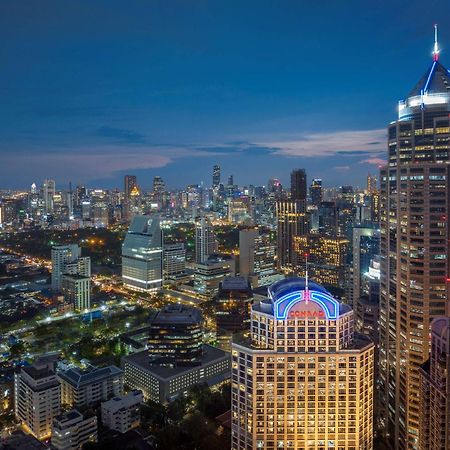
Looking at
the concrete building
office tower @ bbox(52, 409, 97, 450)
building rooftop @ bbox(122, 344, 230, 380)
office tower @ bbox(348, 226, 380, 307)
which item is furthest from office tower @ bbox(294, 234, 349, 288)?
office tower @ bbox(52, 409, 97, 450)

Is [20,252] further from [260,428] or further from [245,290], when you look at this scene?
[260,428]

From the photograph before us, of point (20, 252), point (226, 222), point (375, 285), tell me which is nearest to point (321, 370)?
point (375, 285)

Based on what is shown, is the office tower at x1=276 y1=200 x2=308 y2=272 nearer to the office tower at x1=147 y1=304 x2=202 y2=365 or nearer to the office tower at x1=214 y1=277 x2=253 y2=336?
the office tower at x1=214 y1=277 x2=253 y2=336

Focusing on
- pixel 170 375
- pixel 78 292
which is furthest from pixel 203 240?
pixel 170 375

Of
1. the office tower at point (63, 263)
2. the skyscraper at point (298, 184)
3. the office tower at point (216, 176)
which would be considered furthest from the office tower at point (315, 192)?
the office tower at point (63, 263)

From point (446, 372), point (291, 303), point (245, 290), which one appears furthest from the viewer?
point (245, 290)
